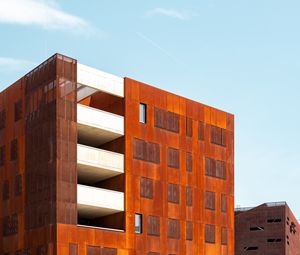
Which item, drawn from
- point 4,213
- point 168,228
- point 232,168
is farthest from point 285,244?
point 4,213

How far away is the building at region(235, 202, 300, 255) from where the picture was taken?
113 m

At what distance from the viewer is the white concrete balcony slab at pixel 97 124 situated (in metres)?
58.8

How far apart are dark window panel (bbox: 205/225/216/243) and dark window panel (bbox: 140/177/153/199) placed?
798 cm

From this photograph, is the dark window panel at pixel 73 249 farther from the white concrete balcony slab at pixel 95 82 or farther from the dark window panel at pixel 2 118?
the dark window panel at pixel 2 118

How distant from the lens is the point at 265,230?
114m

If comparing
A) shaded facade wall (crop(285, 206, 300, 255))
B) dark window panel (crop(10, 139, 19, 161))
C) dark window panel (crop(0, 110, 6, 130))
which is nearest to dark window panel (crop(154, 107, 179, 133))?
dark window panel (crop(10, 139, 19, 161))

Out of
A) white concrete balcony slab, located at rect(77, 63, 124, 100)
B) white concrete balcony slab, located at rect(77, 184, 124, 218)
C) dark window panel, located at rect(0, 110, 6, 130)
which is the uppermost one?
white concrete balcony slab, located at rect(77, 63, 124, 100)

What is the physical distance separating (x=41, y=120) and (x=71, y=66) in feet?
17.1

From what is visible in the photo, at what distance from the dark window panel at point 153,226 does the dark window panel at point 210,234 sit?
21.5 ft

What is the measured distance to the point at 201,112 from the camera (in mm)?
68750

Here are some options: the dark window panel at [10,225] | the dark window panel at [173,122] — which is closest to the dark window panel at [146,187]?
the dark window panel at [173,122]

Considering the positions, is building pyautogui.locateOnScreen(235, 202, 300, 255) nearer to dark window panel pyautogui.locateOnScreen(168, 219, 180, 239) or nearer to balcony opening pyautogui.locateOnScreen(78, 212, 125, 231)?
dark window panel pyautogui.locateOnScreen(168, 219, 180, 239)

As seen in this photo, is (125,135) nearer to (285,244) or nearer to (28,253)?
(28,253)

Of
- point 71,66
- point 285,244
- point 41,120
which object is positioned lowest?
point 285,244
